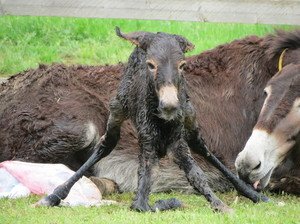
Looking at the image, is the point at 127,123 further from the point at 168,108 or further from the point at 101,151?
the point at 168,108

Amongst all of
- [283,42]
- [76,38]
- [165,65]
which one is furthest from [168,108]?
[76,38]

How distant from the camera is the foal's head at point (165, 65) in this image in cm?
568

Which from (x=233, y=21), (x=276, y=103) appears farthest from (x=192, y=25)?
(x=276, y=103)

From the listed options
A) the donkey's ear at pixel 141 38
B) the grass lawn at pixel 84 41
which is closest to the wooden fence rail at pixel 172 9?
the grass lawn at pixel 84 41

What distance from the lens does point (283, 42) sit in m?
7.75

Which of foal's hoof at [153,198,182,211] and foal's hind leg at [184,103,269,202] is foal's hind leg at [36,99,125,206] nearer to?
foal's hind leg at [184,103,269,202]

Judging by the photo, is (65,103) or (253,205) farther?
(65,103)

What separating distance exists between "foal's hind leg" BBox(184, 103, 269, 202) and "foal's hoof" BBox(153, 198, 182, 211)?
535 mm

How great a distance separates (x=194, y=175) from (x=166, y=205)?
30 cm

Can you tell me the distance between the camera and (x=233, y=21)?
30.0 feet

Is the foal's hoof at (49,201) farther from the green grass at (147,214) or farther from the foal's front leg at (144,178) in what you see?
the foal's front leg at (144,178)

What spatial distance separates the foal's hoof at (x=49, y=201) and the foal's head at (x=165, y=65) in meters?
1.10

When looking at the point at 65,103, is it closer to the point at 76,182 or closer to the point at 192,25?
the point at 76,182

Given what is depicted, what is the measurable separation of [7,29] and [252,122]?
16.5 feet
